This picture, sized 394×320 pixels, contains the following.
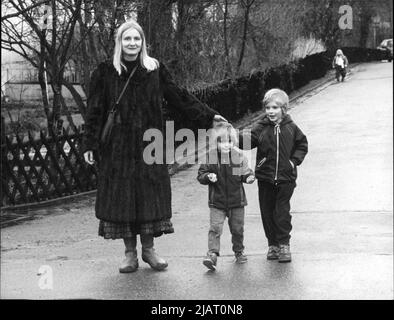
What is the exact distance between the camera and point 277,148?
18.9ft

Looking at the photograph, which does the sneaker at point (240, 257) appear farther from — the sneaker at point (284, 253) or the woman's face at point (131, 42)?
the woman's face at point (131, 42)

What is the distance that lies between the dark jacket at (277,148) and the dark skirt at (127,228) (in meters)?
0.71

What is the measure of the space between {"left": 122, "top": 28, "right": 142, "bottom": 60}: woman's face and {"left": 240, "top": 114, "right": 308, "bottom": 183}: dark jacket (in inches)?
34.3

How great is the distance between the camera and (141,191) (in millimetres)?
5965

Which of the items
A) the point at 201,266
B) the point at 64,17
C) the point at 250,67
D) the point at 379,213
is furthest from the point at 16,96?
the point at 201,266

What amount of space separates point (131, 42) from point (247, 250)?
105 inches

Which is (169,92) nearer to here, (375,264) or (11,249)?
(375,264)

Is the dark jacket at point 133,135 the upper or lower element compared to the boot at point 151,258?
upper

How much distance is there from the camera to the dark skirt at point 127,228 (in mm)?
6121

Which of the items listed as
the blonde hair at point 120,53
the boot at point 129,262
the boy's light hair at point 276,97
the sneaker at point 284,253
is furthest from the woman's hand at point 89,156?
the sneaker at point 284,253

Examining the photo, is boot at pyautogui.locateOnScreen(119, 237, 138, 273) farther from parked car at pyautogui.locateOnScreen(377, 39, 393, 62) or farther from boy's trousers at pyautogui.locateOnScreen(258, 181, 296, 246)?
parked car at pyautogui.locateOnScreen(377, 39, 393, 62)

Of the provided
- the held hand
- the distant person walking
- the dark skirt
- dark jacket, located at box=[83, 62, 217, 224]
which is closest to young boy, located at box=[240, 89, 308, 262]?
the held hand

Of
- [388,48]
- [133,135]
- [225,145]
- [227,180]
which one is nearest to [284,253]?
[227,180]

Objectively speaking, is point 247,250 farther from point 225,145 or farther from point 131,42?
point 131,42
